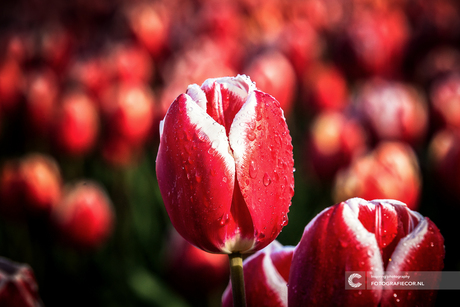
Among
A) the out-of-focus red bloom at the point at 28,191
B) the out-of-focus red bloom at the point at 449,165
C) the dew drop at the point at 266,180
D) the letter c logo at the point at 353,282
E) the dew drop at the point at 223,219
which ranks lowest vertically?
the out-of-focus red bloom at the point at 28,191

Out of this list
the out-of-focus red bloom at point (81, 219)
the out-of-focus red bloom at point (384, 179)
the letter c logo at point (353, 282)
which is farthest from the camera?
the out-of-focus red bloom at point (81, 219)

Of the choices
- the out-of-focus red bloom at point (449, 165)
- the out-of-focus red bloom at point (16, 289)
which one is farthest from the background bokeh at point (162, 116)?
the out-of-focus red bloom at point (16, 289)

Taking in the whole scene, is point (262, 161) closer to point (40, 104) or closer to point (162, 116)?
point (162, 116)

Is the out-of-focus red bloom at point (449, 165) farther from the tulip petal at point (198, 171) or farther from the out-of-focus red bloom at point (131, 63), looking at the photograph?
the out-of-focus red bloom at point (131, 63)

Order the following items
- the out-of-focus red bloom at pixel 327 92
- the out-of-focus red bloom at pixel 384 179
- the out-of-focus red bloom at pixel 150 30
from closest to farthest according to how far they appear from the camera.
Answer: the out-of-focus red bloom at pixel 384 179
the out-of-focus red bloom at pixel 327 92
the out-of-focus red bloom at pixel 150 30

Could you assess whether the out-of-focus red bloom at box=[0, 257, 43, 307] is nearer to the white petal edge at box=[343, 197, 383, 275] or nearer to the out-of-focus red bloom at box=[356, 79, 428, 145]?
the white petal edge at box=[343, 197, 383, 275]

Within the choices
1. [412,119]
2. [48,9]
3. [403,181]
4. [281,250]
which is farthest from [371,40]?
[48,9]
